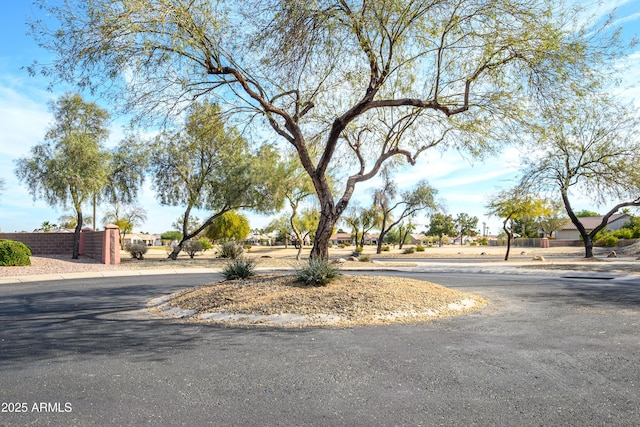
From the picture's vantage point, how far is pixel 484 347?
674 cm

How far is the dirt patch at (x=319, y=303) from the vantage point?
29.6 ft

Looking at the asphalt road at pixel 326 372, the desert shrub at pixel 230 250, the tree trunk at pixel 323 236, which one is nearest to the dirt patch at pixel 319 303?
the asphalt road at pixel 326 372

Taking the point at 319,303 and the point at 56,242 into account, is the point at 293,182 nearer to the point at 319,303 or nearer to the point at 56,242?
the point at 56,242

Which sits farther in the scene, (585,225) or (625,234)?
(585,225)

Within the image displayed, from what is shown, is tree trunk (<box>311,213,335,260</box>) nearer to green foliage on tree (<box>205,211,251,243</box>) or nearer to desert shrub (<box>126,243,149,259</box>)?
desert shrub (<box>126,243,149,259</box>)

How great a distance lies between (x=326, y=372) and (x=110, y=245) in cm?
2538

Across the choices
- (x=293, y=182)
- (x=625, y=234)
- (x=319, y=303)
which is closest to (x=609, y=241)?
(x=625, y=234)

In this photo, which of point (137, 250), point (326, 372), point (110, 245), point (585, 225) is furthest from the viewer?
point (585, 225)

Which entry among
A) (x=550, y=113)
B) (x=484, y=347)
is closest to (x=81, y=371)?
(x=484, y=347)

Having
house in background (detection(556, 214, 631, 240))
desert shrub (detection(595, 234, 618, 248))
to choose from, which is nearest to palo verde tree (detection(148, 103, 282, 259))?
desert shrub (detection(595, 234, 618, 248))

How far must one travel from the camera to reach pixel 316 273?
11000mm

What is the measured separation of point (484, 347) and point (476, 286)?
9.03m

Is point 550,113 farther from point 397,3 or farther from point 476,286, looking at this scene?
point 476,286

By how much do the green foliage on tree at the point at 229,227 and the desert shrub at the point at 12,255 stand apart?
27.4m
